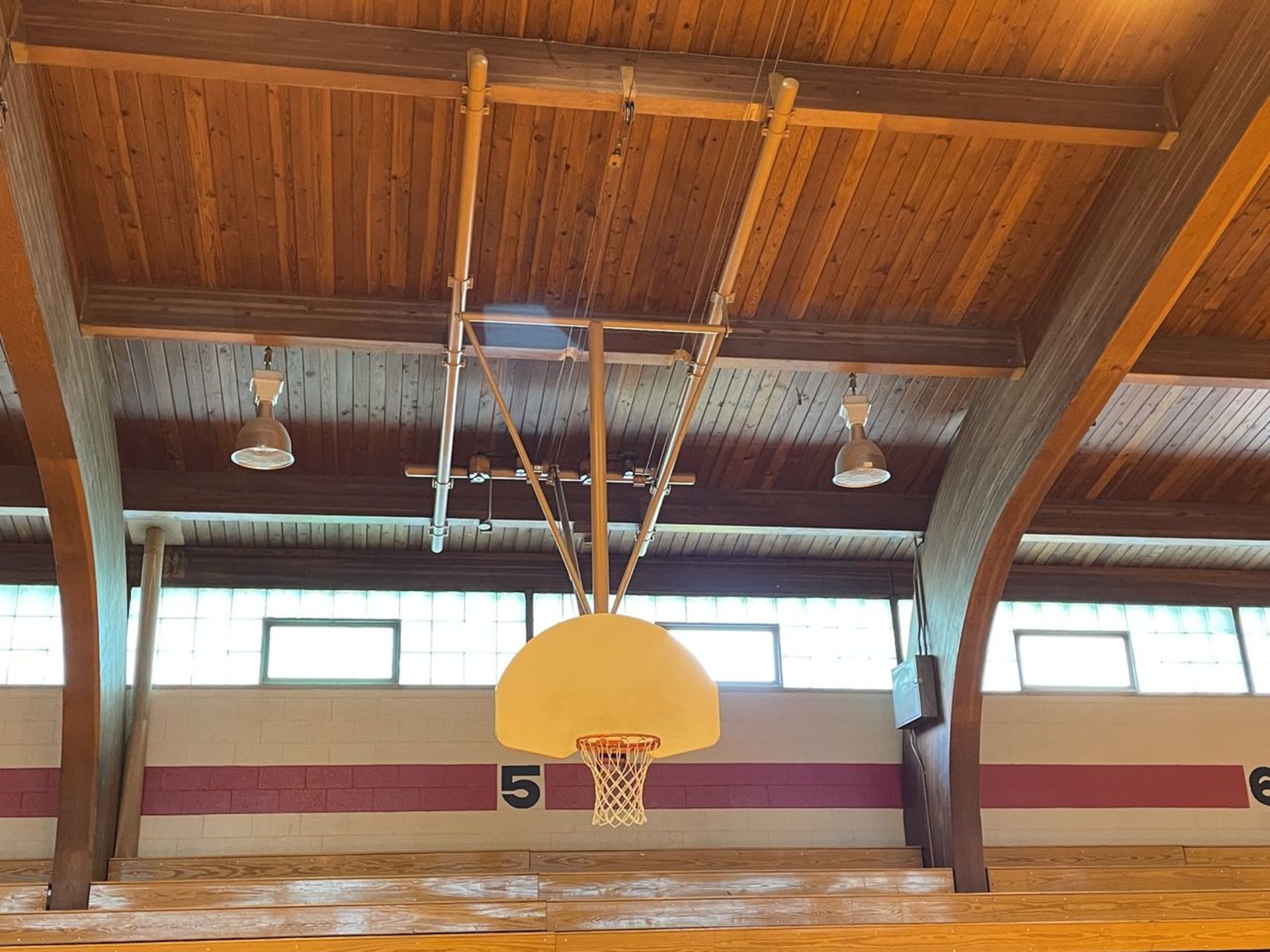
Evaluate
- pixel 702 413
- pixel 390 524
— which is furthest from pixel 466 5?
pixel 390 524

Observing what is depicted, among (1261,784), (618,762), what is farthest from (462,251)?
(1261,784)

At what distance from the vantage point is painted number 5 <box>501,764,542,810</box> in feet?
31.0

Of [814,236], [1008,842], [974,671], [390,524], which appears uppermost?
[814,236]

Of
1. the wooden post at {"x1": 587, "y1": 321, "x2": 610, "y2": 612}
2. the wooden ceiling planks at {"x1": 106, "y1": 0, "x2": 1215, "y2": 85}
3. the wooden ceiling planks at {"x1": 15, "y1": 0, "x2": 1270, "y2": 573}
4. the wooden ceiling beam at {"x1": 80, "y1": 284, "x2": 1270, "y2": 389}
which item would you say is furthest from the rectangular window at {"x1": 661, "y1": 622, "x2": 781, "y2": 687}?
the wooden ceiling planks at {"x1": 106, "y1": 0, "x2": 1215, "y2": 85}

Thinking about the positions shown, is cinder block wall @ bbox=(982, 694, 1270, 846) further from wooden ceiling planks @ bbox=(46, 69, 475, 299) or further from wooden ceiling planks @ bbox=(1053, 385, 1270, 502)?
wooden ceiling planks @ bbox=(46, 69, 475, 299)

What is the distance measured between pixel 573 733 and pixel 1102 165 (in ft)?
13.9

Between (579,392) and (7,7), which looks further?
(579,392)

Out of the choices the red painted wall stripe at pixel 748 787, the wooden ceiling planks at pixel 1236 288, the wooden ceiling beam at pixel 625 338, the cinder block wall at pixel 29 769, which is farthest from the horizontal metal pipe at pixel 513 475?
the wooden ceiling planks at pixel 1236 288

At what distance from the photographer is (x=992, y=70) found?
20.0ft

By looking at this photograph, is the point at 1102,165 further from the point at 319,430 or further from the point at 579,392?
the point at 319,430

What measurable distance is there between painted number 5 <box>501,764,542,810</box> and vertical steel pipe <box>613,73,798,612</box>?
131 inches

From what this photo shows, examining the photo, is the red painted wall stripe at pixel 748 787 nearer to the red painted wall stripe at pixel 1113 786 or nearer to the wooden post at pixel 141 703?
the red painted wall stripe at pixel 1113 786

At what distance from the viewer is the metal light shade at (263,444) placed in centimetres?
704

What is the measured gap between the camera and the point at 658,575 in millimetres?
10352
